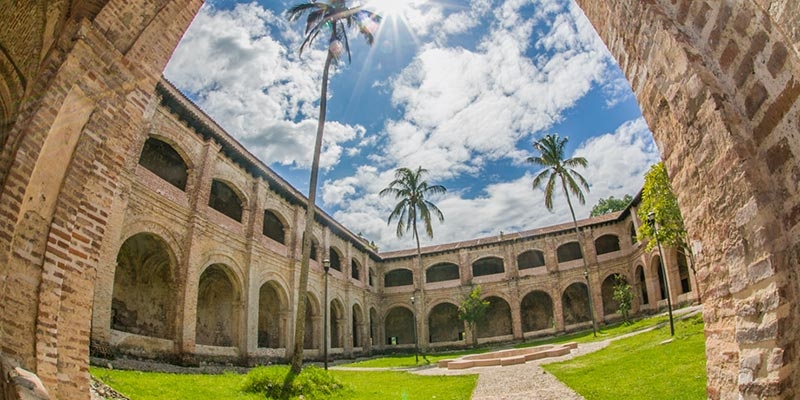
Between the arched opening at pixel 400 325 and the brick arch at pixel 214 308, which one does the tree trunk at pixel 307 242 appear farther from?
the arched opening at pixel 400 325

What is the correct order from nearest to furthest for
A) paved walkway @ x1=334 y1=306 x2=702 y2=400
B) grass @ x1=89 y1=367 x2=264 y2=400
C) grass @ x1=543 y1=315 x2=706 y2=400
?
1. grass @ x1=543 y1=315 x2=706 y2=400
2. grass @ x1=89 y1=367 x2=264 y2=400
3. paved walkway @ x1=334 y1=306 x2=702 y2=400

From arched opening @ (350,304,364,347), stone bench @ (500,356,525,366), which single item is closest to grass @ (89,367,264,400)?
stone bench @ (500,356,525,366)

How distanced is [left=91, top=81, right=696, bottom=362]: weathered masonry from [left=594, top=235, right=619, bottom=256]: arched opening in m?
0.07

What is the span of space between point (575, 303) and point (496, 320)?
6.14m

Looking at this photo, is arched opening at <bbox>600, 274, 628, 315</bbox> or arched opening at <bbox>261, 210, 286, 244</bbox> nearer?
arched opening at <bbox>261, 210, 286, 244</bbox>

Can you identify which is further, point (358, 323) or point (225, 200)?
point (358, 323)

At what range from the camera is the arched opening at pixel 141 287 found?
15.7 metres

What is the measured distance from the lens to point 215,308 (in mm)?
20156

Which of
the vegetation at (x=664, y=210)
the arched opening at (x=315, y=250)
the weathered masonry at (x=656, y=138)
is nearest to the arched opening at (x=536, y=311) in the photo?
the arched opening at (x=315, y=250)

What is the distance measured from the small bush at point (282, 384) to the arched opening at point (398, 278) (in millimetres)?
24313

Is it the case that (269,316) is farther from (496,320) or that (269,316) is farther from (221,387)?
(496,320)

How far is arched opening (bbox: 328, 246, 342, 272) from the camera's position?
27.4 m

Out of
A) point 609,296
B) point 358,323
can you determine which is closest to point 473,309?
point 358,323

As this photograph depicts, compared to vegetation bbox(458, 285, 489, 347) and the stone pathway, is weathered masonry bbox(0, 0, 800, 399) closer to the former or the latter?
the stone pathway
